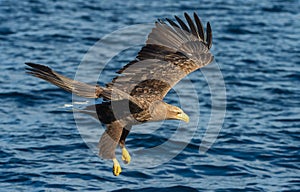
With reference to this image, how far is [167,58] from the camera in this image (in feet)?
29.5

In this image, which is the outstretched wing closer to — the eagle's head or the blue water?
the eagle's head

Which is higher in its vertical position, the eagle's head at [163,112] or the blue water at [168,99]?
the eagle's head at [163,112]

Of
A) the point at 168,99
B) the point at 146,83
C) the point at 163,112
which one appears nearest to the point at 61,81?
the point at 163,112

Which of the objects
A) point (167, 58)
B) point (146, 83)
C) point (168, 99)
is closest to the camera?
point (146, 83)

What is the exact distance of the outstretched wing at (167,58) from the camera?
8573 mm

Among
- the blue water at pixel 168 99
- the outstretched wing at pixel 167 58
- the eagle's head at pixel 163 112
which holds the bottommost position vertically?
the blue water at pixel 168 99

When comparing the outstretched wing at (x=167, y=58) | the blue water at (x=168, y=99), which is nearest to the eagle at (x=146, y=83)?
the outstretched wing at (x=167, y=58)

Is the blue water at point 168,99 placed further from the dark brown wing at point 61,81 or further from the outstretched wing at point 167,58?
the dark brown wing at point 61,81

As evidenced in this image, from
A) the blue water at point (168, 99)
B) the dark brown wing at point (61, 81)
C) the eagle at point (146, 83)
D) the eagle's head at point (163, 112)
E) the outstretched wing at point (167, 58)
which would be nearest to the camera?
the dark brown wing at point (61, 81)

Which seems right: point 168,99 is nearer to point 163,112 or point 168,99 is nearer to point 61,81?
point 163,112

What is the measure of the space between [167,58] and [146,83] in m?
0.57

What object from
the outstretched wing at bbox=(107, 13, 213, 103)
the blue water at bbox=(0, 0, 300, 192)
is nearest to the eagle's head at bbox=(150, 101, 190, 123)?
the outstretched wing at bbox=(107, 13, 213, 103)

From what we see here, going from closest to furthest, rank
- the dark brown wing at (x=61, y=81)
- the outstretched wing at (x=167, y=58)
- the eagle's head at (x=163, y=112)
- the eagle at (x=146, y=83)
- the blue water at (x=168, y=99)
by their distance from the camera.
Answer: the dark brown wing at (x=61, y=81)
the eagle at (x=146, y=83)
the eagle's head at (x=163, y=112)
the outstretched wing at (x=167, y=58)
the blue water at (x=168, y=99)

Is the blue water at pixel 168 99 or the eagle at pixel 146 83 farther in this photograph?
the blue water at pixel 168 99
